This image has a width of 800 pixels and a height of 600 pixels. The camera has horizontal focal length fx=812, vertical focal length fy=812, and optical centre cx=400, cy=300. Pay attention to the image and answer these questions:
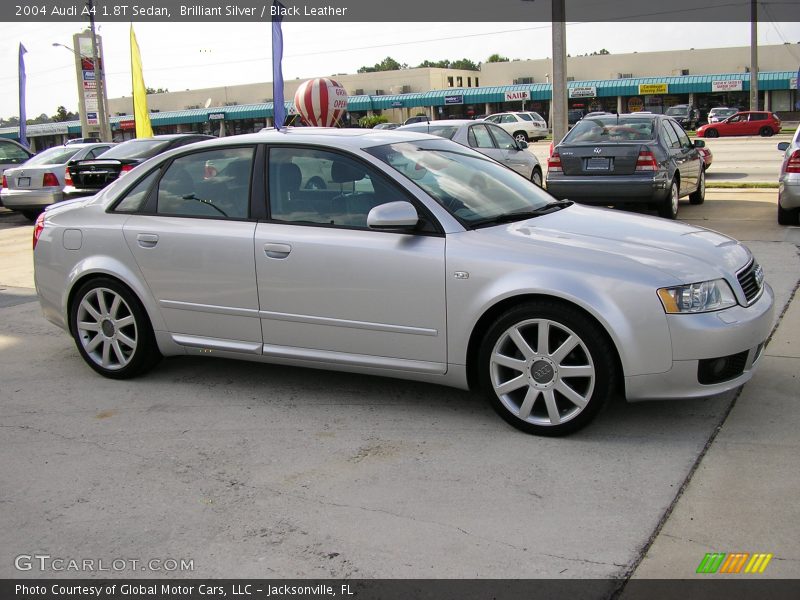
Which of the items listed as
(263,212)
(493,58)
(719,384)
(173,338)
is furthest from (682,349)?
(493,58)

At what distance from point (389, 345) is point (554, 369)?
0.94 metres

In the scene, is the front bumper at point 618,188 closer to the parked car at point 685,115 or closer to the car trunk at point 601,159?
the car trunk at point 601,159

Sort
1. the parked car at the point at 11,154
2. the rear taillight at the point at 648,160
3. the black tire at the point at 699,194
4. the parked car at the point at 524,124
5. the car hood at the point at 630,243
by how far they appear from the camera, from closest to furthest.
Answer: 1. the car hood at the point at 630,243
2. the rear taillight at the point at 648,160
3. the black tire at the point at 699,194
4. the parked car at the point at 11,154
5. the parked car at the point at 524,124

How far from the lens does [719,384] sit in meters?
4.07

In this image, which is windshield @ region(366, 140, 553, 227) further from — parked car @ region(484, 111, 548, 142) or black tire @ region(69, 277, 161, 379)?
parked car @ region(484, 111, 548, 142)

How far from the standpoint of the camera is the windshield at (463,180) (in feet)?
15.1

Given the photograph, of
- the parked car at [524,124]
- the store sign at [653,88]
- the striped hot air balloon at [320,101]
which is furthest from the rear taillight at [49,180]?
the store sign at [653,88]

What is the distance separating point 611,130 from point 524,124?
33118mm

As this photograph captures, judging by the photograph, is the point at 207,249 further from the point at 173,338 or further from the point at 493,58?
the point at 493,58

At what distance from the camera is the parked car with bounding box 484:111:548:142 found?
43.0 m

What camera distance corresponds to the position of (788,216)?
33.7ft

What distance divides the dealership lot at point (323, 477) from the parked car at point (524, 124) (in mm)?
39216

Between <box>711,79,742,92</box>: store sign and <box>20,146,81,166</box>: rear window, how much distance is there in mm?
50120

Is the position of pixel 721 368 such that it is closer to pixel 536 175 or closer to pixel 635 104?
pixel 536 175
